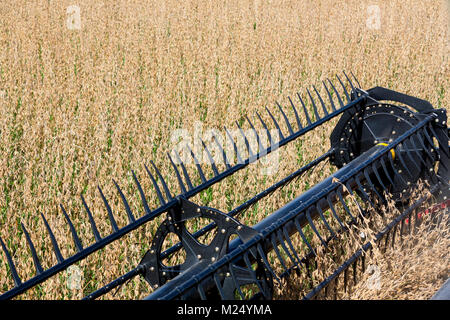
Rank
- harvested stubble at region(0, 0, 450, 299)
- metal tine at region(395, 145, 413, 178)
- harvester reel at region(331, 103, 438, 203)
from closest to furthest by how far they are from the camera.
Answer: metal tine at region(395, 145, 413, 178)
harvester reel at region(331, 103, 438, 203)
harvested stubble at region(0, 0, 450, 299)

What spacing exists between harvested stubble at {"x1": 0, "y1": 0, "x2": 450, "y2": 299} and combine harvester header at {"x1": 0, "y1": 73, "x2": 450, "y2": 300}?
1.96 feet

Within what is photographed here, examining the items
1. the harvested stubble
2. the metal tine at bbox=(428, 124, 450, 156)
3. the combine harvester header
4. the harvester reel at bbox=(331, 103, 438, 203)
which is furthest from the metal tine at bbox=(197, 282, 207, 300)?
the metal tine at bbox=(428, 124, 450, 156)

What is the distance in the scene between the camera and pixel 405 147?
2.98 meters

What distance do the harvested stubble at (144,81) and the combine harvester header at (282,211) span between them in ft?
1.96

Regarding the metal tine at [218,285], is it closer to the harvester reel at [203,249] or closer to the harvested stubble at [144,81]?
the harvester reel at [203,249]

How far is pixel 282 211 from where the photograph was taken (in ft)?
7.87

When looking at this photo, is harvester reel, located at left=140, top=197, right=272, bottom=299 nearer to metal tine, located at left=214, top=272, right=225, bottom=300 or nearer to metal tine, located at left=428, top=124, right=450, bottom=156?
metal tine, located at left=214, top=272, right=225, bottom=300

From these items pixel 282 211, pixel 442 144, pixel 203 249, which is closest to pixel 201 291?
pixel 203 249

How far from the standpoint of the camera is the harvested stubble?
338 centimetres

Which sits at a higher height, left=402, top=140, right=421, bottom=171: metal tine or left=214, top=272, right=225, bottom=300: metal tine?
left=402, top=140, right=421, bottom=171: metal tine

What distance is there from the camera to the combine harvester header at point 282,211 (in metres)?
1.91

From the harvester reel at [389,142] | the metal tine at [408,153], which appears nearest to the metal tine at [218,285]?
the harvester reel at [389,142]

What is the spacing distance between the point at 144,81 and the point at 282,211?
357 cm
